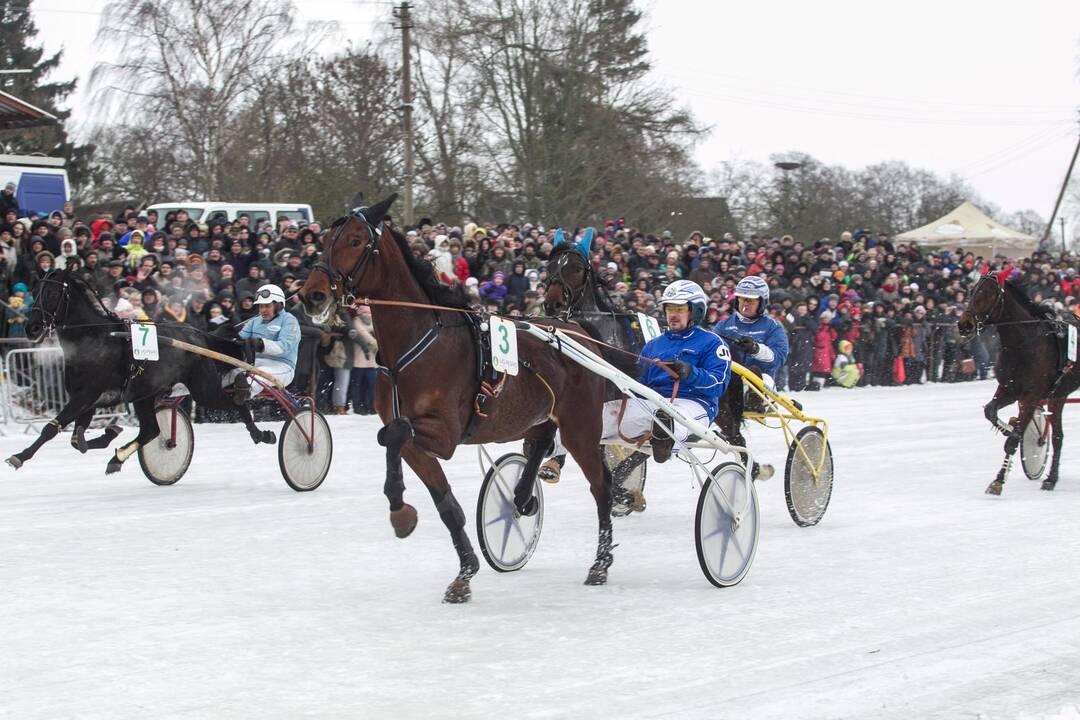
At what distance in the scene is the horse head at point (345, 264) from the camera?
6145mm

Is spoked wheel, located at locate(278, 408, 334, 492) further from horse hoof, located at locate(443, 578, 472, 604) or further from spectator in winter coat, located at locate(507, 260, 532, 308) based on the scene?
spectator in winter coat, located at locate(507, 260, 532, 308)

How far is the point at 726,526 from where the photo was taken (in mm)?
6824

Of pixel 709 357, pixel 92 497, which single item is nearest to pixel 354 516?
pixel 92 497

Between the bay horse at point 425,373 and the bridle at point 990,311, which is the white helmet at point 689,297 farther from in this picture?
the bridle at point 990,311

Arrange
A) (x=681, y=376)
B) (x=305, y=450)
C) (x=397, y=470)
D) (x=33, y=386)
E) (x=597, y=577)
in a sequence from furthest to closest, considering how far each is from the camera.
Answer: (x=33, y=386), (x=305, y=450), (x=681, y=376), (x=597, y=577), (x=397, y=470)

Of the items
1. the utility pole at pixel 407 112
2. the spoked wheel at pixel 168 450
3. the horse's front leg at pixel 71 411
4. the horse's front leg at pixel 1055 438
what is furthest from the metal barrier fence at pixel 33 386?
the utility pole at pixel 407 112

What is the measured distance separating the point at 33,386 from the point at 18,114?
1004 cm

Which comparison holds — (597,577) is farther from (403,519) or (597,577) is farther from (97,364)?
(97,364)

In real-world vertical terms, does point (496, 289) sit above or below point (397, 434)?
above

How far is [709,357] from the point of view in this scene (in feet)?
23.8

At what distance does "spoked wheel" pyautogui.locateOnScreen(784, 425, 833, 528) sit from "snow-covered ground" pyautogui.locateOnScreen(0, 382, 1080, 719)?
0.15 metres

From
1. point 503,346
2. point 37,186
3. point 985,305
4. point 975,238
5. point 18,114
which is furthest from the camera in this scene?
point 975,238

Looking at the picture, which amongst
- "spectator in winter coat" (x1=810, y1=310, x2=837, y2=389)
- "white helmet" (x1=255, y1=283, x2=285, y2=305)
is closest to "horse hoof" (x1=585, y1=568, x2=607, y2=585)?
"white helmet" (x1=255, y1=283, x2=285, y2=305)

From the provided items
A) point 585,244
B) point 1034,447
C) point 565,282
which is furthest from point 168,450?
point 1034,447
